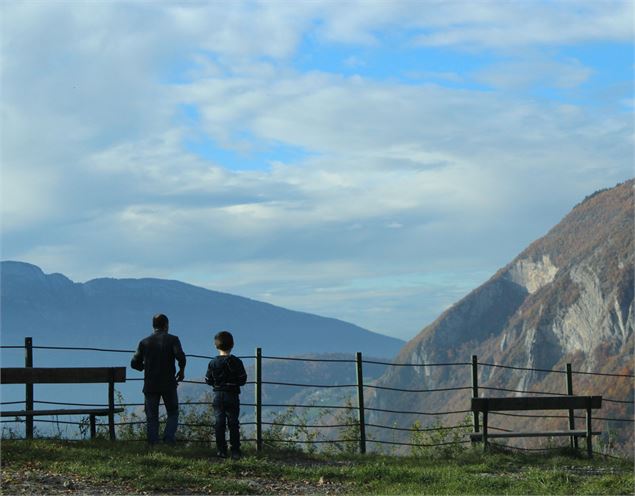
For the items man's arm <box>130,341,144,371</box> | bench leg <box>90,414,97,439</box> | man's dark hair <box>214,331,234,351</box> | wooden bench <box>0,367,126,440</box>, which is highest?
man's dark hair <box>214,331,234,351</box>

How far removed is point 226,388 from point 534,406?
5.53 m

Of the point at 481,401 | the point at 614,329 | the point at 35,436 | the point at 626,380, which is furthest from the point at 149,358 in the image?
the point at 614,329

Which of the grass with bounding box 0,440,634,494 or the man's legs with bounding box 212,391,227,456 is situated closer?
the grass with bounding box 0,440,634,494

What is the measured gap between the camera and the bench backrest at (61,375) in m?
13.7

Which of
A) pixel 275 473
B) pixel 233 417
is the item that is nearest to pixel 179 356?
pixel 233 417

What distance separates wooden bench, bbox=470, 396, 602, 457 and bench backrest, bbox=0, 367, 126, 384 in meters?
5.65

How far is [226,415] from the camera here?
1274 centimetres

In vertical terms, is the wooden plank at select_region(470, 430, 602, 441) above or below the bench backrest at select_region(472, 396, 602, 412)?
below

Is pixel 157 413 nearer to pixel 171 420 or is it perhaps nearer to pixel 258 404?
pixel 171 420

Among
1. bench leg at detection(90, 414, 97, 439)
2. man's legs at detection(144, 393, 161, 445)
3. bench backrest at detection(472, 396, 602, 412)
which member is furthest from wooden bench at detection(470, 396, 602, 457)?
bench leg at detection(90, 414, 97, 439)

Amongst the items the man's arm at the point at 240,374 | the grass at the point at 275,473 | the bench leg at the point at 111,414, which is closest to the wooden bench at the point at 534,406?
the grass at the point at 275,473

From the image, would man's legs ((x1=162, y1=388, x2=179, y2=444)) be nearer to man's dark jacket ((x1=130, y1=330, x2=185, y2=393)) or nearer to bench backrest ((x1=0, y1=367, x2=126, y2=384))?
man's dark jacket ((x1=130, y1=330, x2=185, y2=393))

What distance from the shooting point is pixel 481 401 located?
14930 mm

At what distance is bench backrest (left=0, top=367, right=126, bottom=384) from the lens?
539 inches
